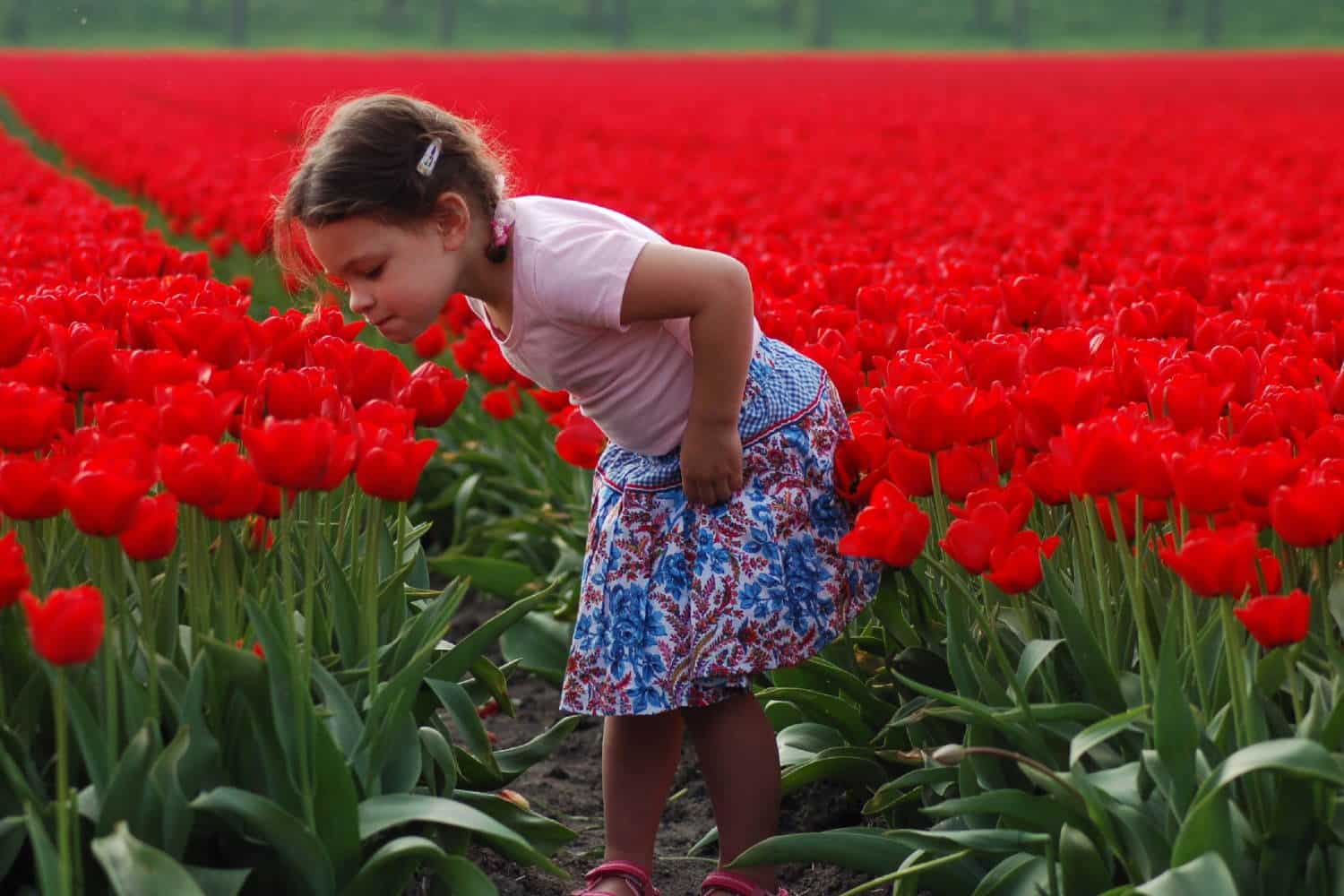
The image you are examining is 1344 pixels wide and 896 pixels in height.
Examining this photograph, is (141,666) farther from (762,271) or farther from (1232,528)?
(762,271)

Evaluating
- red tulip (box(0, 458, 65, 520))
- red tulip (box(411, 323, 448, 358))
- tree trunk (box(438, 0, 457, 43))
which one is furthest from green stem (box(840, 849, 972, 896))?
tree trunk (box(438, 0, 457, 43))

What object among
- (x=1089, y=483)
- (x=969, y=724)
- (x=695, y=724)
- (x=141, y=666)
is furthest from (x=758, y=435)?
(x=141, y=666)

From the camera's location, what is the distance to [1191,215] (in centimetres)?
725

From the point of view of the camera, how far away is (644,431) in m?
2.93

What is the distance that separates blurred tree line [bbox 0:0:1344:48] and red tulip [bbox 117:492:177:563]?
50644mm

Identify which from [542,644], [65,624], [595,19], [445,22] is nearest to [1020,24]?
[595,19]

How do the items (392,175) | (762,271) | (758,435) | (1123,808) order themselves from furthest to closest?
(762,271)
(758,435)
(392,175)
(1123,808)

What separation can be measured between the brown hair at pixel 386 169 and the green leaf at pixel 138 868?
110cm

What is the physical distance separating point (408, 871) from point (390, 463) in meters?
0.53

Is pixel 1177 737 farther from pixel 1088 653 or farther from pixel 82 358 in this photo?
pixel 82 358

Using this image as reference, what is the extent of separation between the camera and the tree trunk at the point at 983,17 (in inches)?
2103

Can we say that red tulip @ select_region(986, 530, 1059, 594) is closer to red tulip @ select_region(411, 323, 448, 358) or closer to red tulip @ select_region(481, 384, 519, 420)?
red tulip @ select_region(481, 384, 519, 420)

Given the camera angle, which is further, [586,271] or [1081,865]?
[586,271]

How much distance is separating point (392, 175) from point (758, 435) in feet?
2.38
